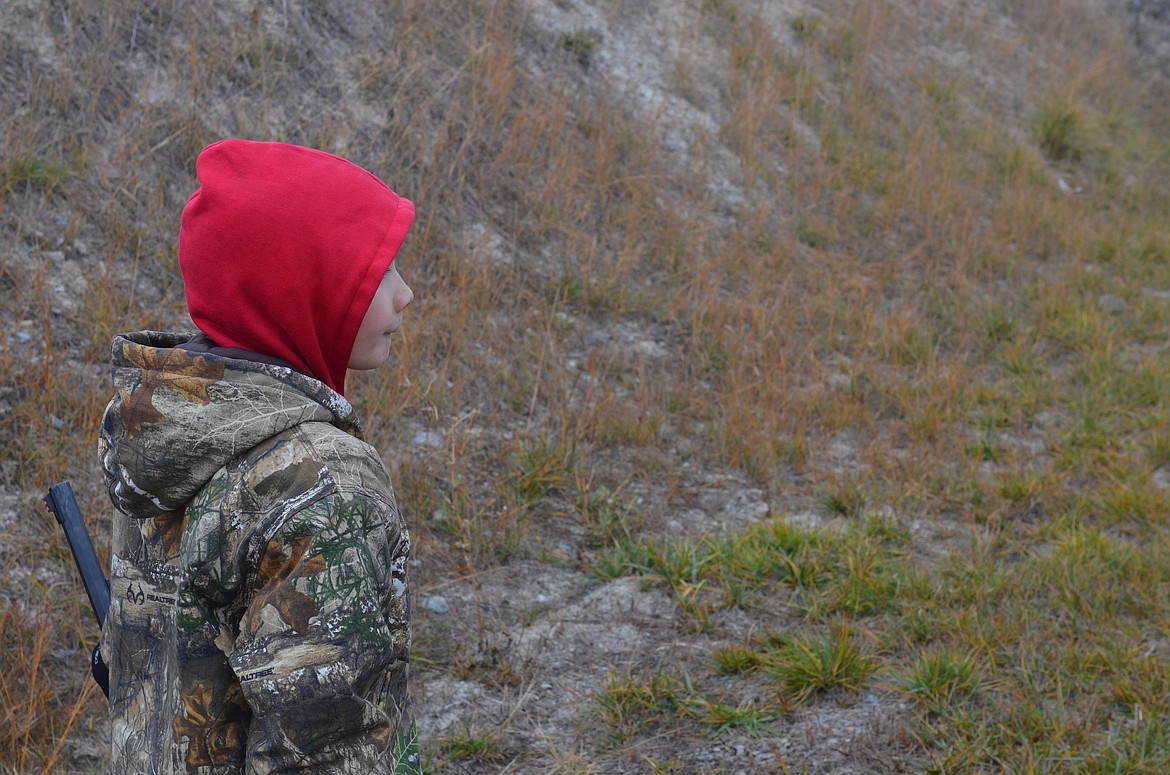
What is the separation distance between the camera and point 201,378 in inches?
59.4

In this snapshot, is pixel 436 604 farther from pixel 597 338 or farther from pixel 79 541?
pixel 597 338

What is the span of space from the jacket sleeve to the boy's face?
325 millimetres

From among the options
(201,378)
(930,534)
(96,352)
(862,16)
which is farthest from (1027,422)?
(862,16)

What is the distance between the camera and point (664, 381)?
530 centimetres

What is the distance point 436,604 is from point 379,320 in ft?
7.28

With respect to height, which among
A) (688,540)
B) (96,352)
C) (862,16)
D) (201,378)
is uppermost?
(201,378)

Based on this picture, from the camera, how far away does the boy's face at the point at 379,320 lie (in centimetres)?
166

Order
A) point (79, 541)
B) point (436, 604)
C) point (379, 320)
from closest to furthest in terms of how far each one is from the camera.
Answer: point (379, 320), point (79, 541), point (436, 604)

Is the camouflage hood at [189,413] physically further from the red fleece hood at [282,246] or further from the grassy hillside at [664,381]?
the grassy hillside at [664,381]

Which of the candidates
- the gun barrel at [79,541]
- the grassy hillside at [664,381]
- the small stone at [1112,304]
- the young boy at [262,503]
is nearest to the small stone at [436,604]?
the grassy hillside at [664,381]

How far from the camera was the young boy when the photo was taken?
1.40 metres

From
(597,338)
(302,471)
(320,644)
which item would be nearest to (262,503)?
(302,471)

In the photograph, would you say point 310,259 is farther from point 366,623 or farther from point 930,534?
point 930,534

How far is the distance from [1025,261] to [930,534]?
3734 millimetres
